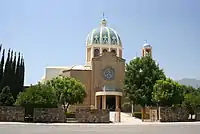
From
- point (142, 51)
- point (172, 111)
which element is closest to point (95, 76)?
point (142, 51)

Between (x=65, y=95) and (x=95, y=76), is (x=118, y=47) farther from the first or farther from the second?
(x=65, y=95)

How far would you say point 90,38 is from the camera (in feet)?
213

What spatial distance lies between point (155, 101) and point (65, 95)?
515 inches

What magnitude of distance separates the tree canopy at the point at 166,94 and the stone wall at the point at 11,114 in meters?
18.1

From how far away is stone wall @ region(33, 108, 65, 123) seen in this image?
30.1 meters

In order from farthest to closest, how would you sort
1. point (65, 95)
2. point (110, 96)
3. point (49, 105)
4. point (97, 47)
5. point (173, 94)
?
point (97, 47) → point (110, 96) → point (65, 95) → point (173, 94) → point (49, 105)

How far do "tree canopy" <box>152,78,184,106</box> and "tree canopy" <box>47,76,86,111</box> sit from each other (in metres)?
11.5

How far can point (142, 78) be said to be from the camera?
43.4 metres

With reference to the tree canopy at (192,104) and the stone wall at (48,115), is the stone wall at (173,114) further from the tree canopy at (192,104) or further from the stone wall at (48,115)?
the stone wall at (48,115)

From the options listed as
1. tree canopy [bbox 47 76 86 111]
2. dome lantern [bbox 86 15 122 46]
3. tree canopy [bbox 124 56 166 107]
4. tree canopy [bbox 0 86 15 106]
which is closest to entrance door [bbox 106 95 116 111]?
tree canopy [bbox 124 56 166 107]

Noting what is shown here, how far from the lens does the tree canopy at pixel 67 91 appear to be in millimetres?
41853

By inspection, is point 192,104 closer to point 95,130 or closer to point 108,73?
point 95,130

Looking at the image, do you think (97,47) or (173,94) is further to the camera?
(97,47)

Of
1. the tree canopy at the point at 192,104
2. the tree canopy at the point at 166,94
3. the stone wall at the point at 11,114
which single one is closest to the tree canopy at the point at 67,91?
the stone wall at the point at 11,114
